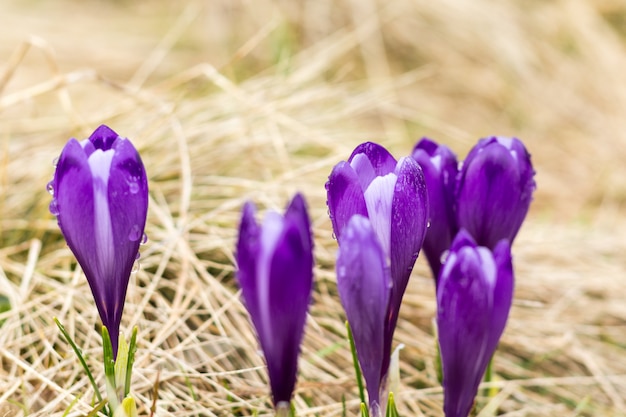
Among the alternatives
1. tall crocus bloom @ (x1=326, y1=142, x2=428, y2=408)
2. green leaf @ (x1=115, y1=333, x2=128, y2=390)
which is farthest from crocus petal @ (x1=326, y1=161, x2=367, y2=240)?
green leaf @ (x1=115, y1=333, x2=128, y2=390)

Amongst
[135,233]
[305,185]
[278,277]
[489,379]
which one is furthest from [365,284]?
[305,185]

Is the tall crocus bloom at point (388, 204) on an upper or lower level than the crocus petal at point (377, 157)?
lower

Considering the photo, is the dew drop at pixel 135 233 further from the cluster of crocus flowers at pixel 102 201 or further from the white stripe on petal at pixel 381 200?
the white stripe on petal at pixel 381 200

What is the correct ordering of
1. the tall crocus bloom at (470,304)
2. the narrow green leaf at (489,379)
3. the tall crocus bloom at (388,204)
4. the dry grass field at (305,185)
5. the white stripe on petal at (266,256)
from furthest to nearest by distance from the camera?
1. the dry grass field at (305,185)
2. the narrow green leaf at (489,379)
3. the tall crocus bloom at (388,204)
4. the tall crocus bloom at (470,304)
5. the white stripe on petal at (266,256)

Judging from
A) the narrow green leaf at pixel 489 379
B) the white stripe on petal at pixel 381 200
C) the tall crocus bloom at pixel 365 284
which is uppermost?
the white stripe on petal at pixel 381 200

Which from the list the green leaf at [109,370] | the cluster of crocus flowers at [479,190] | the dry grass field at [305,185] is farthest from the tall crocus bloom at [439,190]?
the green leaf at [109,370]

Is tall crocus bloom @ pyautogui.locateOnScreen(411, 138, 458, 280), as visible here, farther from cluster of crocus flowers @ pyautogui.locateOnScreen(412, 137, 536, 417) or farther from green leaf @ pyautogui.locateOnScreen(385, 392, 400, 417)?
green leaf @ pyautogui.locateOnScreen(385, 392, 400, 417)

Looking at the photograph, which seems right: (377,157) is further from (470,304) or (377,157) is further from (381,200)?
(470,304)
